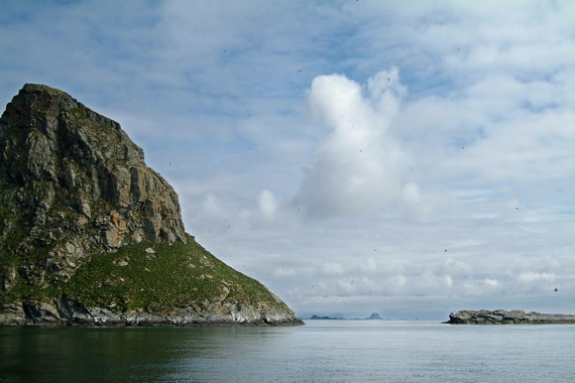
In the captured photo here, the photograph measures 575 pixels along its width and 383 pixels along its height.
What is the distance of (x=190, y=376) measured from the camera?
70312 millimetres

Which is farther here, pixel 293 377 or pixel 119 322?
pixel 119 322

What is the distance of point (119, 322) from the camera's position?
199m

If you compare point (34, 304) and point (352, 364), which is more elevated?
point (34, 304)

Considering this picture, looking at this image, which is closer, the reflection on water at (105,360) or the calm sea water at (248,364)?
the reflection on water at (105,360)

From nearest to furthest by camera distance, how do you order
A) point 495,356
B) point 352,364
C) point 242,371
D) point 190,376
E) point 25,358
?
point 190,376 → point 242,371 → point 25,358 → point 352,364 → point 495,356

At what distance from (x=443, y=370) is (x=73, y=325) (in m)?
149

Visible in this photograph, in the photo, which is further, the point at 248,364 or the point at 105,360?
the point at 248,364

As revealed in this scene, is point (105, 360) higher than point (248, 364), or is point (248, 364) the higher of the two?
point (105, 360)

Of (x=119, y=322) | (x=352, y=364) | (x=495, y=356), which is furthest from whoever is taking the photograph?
(x=119, y=322)

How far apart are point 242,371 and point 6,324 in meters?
143

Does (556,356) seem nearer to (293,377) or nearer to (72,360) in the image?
(293,377)

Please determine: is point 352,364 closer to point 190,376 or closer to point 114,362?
point 190,376

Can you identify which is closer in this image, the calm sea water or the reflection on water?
the reflection on water

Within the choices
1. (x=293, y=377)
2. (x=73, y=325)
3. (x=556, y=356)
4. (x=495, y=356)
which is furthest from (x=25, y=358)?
(x=73, y=325)
